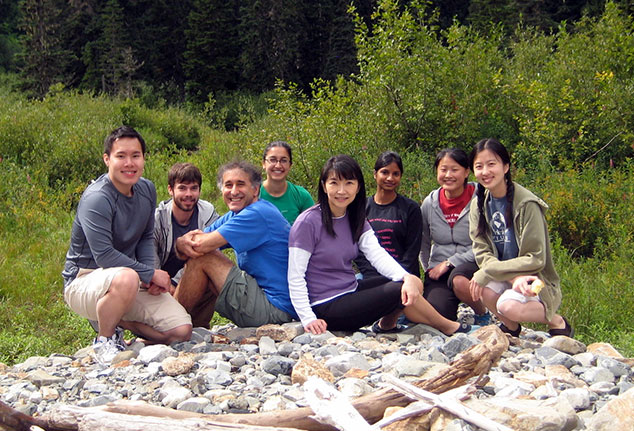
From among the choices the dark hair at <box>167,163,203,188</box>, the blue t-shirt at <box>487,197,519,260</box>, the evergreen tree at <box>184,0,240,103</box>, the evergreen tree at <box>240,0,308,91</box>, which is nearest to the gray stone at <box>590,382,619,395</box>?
the blue t-shirt at <box>487,197,519,260</box>

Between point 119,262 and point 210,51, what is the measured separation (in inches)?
1065

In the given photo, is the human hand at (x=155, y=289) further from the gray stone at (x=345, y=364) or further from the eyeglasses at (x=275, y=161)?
the eyeglasses at (x=275, y=161)

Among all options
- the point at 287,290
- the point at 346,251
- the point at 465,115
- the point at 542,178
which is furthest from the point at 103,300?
the point at 465,115

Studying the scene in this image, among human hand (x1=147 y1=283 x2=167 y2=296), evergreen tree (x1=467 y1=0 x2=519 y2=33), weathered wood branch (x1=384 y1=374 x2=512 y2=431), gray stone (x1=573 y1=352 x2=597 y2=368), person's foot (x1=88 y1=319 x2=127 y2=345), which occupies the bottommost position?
gray stone (x1=573 y1=352 x2=597 y2=368)

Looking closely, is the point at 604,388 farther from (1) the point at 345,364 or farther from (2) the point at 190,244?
(2) the point at 190,244

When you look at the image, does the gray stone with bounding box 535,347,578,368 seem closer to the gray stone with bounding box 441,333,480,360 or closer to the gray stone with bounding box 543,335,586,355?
the gray stone with bounding box 543,335,586,355

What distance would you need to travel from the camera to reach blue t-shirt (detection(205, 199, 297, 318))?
16.6 feet

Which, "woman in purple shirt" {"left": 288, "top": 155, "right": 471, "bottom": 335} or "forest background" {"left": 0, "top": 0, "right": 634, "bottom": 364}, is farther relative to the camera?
"forest background" {"left": 0, "top": 0, "right": 634, "bottom": 364}

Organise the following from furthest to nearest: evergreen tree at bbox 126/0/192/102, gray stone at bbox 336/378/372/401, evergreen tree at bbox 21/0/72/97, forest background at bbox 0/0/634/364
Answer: evergreen tree at bbox 126/0/192/102 < evergreen tree at bbox 21/0/72/97 < forest background at bbox 0/0/634/364 < gray stone at bbox 336/378/372/401

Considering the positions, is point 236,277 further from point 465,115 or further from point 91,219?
point 465,115

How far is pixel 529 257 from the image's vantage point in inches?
191

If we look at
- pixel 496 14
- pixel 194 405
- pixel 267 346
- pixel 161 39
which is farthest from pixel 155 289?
pixel 161 39

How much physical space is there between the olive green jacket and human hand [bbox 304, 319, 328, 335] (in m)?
1.30

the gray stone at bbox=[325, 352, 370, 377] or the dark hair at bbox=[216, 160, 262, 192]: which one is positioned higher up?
the dark hair at bbox=[216, 160, 262, 192]
